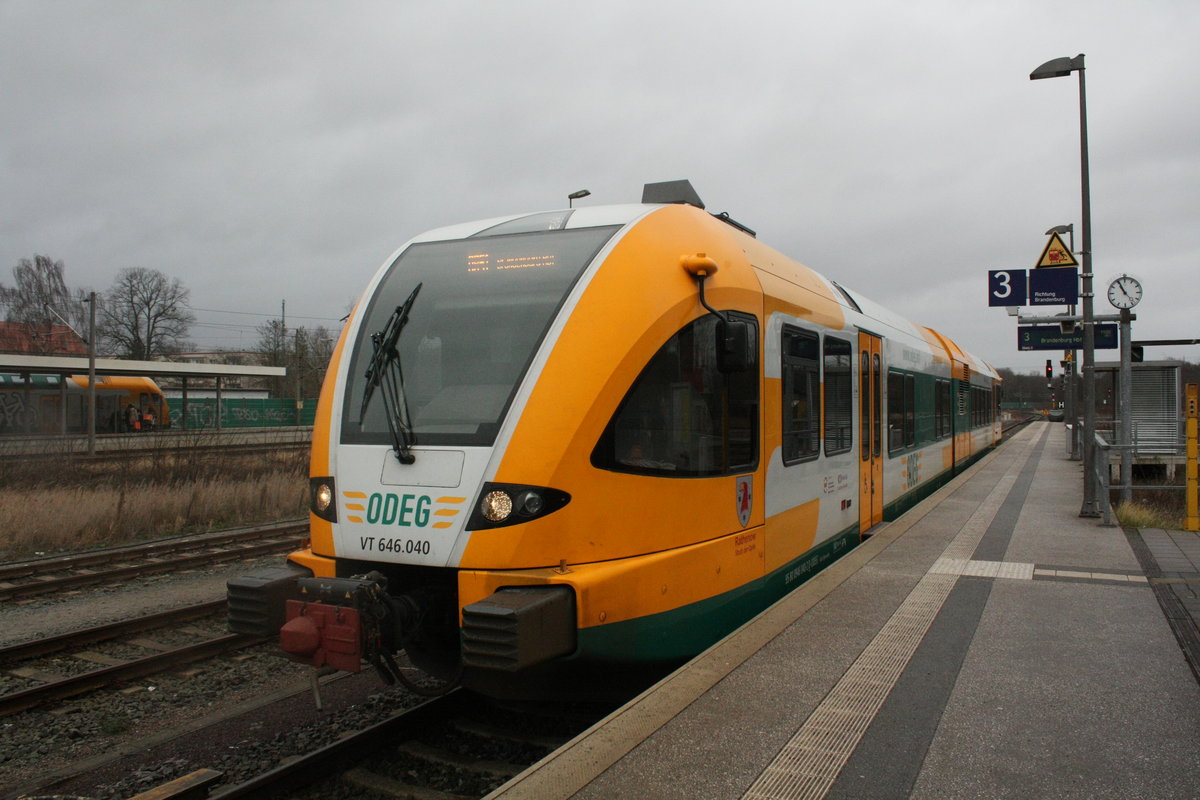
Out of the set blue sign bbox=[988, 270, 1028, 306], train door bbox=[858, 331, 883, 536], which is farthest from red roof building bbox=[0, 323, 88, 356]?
train door bbox=[858, 331, 883, 536]

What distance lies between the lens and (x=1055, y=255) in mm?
12750

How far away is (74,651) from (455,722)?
3568mm

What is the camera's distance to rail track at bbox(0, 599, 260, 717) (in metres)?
5.64

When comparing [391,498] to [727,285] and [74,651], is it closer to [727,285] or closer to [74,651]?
[727,285]

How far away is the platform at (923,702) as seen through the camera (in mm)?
3453

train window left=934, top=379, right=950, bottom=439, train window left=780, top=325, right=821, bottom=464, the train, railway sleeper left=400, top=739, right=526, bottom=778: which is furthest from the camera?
the train

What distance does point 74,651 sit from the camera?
6.63 metres

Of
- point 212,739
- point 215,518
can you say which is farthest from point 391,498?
point 215,518

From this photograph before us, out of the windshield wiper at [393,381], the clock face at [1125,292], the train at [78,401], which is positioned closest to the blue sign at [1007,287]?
the clock face at [1125,292]

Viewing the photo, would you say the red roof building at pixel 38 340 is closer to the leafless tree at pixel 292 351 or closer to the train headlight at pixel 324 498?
the leafless tree at pixel 292 351

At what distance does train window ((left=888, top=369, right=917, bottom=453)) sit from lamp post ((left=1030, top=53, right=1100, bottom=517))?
2171 millimetres

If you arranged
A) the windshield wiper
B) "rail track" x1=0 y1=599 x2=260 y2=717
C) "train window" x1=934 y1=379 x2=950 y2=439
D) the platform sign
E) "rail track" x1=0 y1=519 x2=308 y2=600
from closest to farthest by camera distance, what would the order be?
the windshield wiper
"rail track" x1=0 y1=599 x2=260 y2=717
"rail track" x1=0 y1=519 x2=308 y2=600
"train window" x1=934 y1=379 x2=950 y2=439
the platform sign

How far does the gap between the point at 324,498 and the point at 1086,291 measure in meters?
10.6

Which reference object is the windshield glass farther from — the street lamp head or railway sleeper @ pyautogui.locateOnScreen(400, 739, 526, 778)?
the street lamp head
